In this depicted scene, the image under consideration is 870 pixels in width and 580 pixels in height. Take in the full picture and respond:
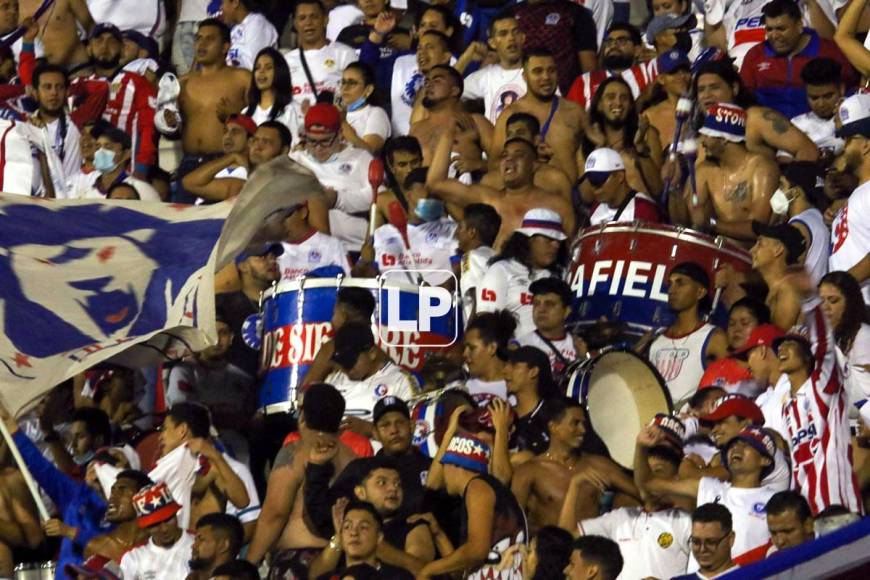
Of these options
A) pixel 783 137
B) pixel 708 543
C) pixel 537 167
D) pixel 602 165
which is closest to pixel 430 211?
pixel 537 167

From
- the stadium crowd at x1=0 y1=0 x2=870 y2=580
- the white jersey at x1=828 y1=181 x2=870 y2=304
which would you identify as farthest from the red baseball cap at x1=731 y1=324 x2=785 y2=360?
the white jersey at x1=828 y1=181 x2=870 y2=304

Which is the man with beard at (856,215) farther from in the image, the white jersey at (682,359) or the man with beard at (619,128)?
the man with beard at (619,128)

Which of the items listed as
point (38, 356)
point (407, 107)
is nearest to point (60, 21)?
point (407, 107)

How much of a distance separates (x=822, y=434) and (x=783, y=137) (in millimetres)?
3014

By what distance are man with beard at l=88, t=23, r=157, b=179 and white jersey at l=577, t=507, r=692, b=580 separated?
5431 mm

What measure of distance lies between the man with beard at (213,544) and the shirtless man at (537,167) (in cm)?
334

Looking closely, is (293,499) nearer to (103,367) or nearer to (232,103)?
(103,367)

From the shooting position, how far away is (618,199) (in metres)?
15.2

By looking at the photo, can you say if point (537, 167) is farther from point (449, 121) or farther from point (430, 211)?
point (449, 121)

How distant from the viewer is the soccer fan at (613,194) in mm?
15047

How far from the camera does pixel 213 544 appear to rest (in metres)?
12.9

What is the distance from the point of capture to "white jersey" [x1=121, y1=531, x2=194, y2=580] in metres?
13.0

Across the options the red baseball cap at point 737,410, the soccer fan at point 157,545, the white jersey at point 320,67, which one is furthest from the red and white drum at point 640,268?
the white jersey at point 320,67

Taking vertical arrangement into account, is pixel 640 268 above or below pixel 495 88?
below
